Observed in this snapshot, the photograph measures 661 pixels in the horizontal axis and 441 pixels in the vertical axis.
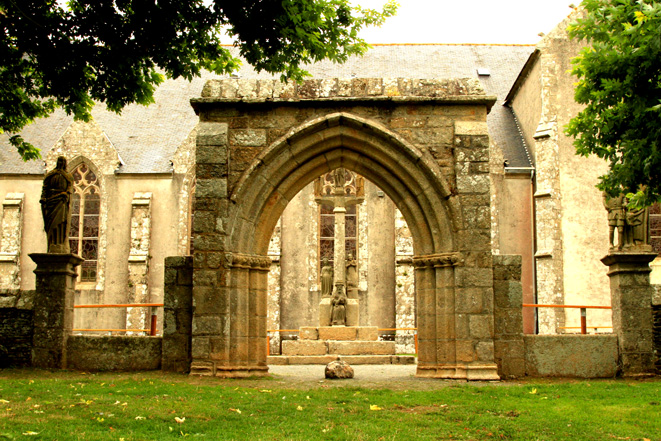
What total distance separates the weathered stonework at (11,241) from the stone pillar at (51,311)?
1075 cm

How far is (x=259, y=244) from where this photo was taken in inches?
403

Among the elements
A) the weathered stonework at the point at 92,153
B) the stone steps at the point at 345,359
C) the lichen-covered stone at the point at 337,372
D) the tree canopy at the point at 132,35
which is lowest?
the stone steps at the point at 345,359

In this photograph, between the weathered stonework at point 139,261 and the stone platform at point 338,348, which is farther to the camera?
the weathered stonework at point 139,261

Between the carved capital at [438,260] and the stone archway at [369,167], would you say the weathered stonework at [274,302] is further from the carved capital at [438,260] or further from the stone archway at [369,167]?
the carved capital at [438,260]

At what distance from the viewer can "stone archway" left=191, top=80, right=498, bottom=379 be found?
9711 mm

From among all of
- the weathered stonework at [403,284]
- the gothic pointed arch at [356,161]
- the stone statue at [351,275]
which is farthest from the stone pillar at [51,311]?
the weathered stonework at [403,284]

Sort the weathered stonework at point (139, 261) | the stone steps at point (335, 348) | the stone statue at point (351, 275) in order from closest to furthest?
the stone steps at point (335, 348) → the stone statue at point (351, 275) → the weathered stonework at point (139, 261)

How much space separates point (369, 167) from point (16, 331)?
5788 millimetres

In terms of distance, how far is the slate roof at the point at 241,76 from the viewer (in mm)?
21078

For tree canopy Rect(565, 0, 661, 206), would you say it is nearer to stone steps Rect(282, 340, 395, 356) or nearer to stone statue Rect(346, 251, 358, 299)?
stone steps Rect(282, 340, 395, 356)

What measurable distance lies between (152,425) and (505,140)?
1708 cm

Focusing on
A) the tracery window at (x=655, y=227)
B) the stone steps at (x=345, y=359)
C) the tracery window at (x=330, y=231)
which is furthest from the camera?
the tracery window at (x=330, y=231)

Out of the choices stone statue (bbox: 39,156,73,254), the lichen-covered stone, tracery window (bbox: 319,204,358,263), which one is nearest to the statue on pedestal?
the lichen-covered stone

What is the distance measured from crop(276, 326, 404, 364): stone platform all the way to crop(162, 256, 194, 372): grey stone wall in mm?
4082
